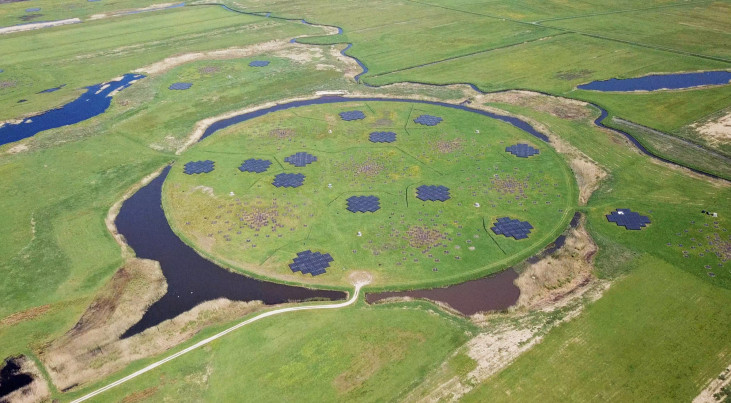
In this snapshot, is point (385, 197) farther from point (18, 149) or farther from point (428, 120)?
point (18, 149)

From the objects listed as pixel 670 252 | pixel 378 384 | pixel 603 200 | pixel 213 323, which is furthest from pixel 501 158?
pixel 213 323

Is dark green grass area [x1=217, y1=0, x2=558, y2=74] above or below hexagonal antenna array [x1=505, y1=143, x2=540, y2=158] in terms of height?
above

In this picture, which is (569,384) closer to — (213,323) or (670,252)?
(670,252)

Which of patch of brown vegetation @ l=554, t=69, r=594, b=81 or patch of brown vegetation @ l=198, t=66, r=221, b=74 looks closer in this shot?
patch of brown vegetation @ l=554, t=69, r=594, b=81

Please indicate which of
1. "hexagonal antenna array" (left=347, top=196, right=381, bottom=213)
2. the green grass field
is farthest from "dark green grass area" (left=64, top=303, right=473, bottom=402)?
"hexagonal antenna array" (left=347, top=196, right=381, bottom=213)

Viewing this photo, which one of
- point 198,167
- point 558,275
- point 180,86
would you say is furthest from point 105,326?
point 180,86

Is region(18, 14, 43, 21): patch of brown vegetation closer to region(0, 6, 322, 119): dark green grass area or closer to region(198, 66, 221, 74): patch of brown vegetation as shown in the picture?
region(0, 6, 322, 119): dark green grass area

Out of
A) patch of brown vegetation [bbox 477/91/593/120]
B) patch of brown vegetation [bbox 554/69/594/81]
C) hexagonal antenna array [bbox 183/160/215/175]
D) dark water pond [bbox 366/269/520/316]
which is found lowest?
dark water pond [bbox 366/269/520/316]
